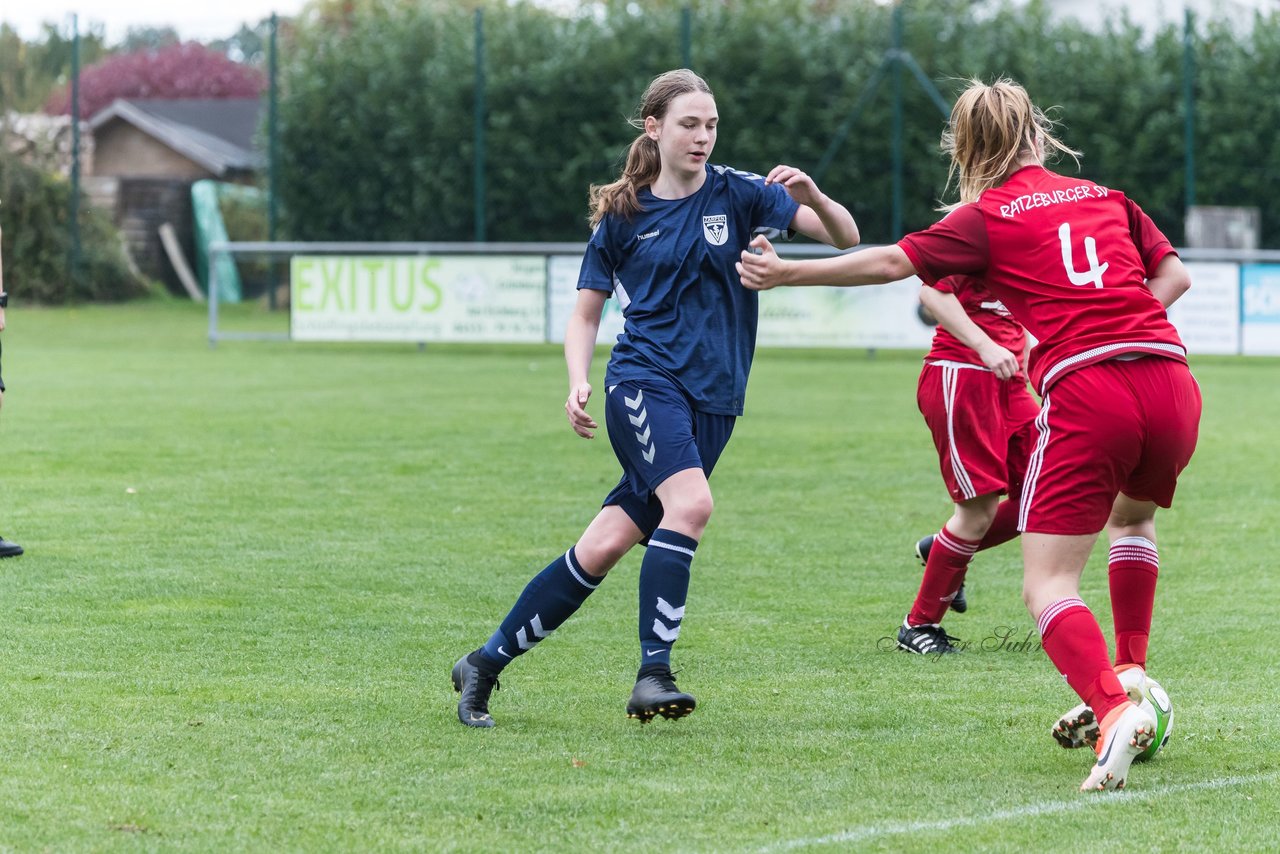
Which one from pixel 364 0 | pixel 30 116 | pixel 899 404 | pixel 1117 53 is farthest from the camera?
pixel 364 0

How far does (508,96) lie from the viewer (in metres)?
29.6

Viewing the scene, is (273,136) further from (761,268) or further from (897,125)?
(761,268)

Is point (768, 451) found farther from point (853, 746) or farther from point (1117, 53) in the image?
point (1117, 53)

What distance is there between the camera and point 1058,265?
4457 mm

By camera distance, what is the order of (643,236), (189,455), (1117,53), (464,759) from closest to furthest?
1. (464,759)
2. (643,236)
3. (189,455)
4. (1117,53)

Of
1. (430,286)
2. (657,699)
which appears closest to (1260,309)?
(430,286)

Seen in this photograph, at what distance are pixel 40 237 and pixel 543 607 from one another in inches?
1102

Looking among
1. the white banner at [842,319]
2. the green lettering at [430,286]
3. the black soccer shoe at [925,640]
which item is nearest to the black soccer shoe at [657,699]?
the black soccer shoe at [925,640]

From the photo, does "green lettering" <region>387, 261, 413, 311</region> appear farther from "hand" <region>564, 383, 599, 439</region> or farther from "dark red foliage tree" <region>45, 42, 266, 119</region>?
"dark red foliage tree" <region>45, 42, 266, 119</region>

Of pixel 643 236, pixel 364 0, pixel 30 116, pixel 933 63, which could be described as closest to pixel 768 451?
A: pixel 643 236

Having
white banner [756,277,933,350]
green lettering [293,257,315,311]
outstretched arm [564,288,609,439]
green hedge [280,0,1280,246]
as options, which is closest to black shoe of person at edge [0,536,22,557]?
outstretched arm [564,288,609,439]

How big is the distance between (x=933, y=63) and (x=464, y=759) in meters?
25.4

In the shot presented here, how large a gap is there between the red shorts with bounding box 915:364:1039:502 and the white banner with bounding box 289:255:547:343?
51.1 ft

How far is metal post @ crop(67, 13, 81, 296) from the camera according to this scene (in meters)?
29.6
